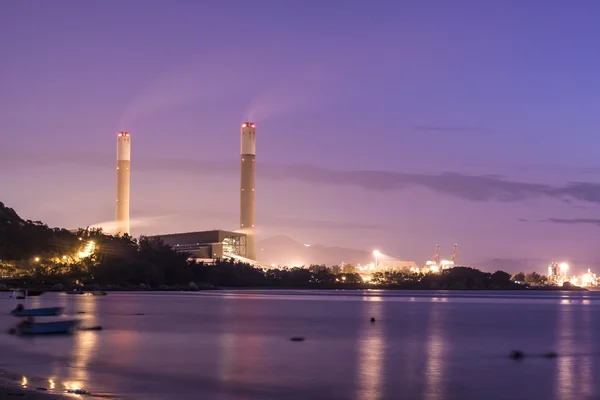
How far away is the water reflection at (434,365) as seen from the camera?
89.2ft

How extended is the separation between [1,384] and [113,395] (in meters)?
3.36

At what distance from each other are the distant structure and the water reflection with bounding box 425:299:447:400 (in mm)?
135797

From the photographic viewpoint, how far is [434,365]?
35375 mm

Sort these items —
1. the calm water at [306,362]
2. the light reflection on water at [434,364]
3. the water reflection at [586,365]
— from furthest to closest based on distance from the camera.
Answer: the water reflection at [586,365] < the light reflection on water at [434,364] < the calm water at [306,362]

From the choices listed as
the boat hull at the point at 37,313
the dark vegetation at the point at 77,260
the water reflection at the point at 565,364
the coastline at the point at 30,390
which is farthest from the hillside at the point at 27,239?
the coastline at the point at 30,390

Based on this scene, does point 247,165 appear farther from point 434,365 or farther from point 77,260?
point 434,365

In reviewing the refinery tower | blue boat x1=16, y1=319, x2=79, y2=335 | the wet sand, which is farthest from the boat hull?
the refinery tower

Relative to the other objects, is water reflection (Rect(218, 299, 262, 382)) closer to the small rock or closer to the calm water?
the calm water

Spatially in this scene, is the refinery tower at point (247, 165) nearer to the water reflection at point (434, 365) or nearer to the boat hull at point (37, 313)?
the boat hull at point (37, 313)

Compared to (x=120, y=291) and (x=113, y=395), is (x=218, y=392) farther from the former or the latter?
(x=120, y=291)

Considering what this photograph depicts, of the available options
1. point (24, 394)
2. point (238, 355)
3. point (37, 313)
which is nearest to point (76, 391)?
point (24, 394)

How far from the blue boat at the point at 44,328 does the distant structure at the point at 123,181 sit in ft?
461

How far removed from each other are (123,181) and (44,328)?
142 m

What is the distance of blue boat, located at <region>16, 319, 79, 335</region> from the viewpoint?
146 ft
